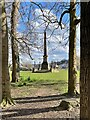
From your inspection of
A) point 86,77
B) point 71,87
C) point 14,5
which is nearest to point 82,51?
point 86,77

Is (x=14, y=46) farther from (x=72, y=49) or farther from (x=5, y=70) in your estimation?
(x=5, y=70)

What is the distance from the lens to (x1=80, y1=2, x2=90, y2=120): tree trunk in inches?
112

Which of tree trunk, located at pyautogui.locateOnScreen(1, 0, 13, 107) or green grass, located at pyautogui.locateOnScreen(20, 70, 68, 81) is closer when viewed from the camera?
tree trunk, located at pyautogui.locateOnScreen(1, 0, 13, 107)

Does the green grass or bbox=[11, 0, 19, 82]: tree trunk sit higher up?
bbox=[11, 0, 19, 82]: tree trunk

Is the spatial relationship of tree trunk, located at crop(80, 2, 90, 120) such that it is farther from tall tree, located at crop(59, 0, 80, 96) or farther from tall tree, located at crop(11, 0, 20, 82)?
tall tree, located at crop(11, 0, 20, 82)

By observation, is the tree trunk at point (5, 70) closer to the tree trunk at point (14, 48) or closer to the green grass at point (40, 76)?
the tree trunk at point (14, 48)

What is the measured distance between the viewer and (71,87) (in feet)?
26.7

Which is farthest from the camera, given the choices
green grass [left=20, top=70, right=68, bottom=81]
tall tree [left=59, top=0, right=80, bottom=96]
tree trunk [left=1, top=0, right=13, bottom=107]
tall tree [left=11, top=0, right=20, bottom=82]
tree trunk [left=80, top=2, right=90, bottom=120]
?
green grass [left=20, top=70, right=68, bottom=81]

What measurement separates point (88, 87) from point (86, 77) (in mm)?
113

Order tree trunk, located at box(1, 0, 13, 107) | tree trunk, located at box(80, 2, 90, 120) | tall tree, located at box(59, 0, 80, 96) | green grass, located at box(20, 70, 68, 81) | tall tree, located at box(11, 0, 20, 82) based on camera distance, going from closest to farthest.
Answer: tree trunk, located at box(80, 2, 90, 120)
tree trunk, located at box(1, 0, 13, 107)
tall tree, located at box(59, 0, 80, 96)
tall tree, located at box(11, 0, 20, 82)
green grass, located at box(20, 70, 68, 81)

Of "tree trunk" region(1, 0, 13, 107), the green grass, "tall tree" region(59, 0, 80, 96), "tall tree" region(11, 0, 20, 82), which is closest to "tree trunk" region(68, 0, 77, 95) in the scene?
"tall tree" region(59, 0, 80, 96)

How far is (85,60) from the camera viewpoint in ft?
9.53

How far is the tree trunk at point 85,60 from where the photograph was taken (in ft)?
9.37

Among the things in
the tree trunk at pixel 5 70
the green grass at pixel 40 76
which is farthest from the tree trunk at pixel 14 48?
the tree trunk at pixel 5 70
